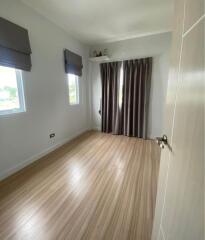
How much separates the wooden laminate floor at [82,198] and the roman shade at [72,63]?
1.97 meters

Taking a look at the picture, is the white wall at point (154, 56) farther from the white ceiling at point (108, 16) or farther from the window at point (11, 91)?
the window at point (11, 91)

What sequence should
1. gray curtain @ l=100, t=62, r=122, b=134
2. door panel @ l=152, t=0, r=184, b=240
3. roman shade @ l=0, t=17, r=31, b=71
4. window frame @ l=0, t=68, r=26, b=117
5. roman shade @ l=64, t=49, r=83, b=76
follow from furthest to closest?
1. gray curtain @ l=100, t=62, r=122, b=134
2. roman shade @ l=64, t=49, r=83, b=76
3. window frame @ l=0, t=68, r=26, b=117
4. roman shade @ l=0, t=17, r=31, b=71
5. door panel @ l=152, t=0, r=184, b=240

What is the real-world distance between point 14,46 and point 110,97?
2.50 meters

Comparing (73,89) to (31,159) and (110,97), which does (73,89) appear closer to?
(110,97)

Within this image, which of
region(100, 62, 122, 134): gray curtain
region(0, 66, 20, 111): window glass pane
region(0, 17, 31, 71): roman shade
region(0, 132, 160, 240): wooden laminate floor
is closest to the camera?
region(0, 132, 160, 240): wooden laminate floor

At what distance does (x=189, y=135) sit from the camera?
1.76ft

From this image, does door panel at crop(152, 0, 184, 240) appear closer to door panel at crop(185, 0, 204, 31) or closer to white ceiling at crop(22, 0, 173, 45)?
door panel at crop(185, 0, 204, 31)

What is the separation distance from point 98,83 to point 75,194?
124 inches

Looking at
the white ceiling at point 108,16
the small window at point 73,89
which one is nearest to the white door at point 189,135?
the white ceiling at point 108,16

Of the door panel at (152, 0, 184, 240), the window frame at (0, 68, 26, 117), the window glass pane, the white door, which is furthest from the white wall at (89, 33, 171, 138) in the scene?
the white door

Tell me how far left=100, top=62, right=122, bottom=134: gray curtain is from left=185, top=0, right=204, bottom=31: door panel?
10.4ft

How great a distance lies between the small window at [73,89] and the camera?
346 centimetres

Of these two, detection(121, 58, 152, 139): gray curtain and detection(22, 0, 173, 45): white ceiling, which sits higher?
detection(22, 0, 173, 45): white ceiling

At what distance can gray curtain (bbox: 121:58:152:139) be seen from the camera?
133 inches
